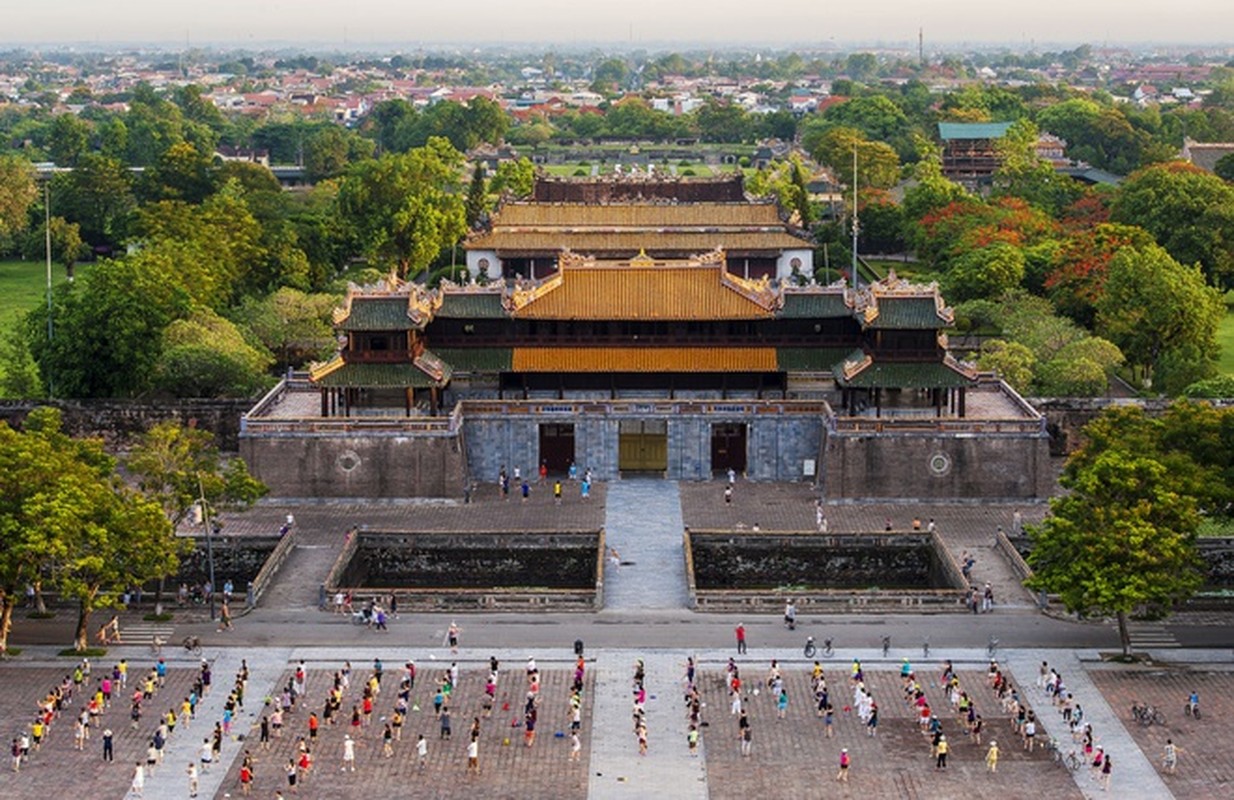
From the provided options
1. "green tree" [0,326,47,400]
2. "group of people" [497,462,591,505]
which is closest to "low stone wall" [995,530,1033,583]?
"group of people" [497,462,591,505]

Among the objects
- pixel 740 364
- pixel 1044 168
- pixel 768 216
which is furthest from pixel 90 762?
pixel 1044 168

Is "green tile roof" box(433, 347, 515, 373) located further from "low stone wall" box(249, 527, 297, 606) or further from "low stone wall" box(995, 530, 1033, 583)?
"low stone wall" box(995, 530, 1033, 583)

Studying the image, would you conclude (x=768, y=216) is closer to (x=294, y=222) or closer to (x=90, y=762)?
(x=294, y=222)

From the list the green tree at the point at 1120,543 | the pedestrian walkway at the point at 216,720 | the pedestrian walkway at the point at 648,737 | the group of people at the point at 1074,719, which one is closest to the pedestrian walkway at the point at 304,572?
the pedestrian walkway at the point at 216,720

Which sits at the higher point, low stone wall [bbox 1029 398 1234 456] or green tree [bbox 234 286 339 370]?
green tree [bbox 234 286 339 370]

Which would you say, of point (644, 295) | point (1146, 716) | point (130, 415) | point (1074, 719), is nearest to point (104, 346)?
point (130, 415)

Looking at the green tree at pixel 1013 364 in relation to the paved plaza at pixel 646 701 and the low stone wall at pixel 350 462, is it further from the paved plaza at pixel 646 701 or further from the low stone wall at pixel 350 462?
the low stone wall at pixel 350 462

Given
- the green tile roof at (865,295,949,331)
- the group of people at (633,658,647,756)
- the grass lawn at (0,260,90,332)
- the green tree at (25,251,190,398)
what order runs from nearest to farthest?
1. the group of people at (633,658,647,756)
2. the green tile roof at (865,295,949,331)
3. the green tree at (25,251,190,398)
4. the grass lawn at (0,260,90,332)
